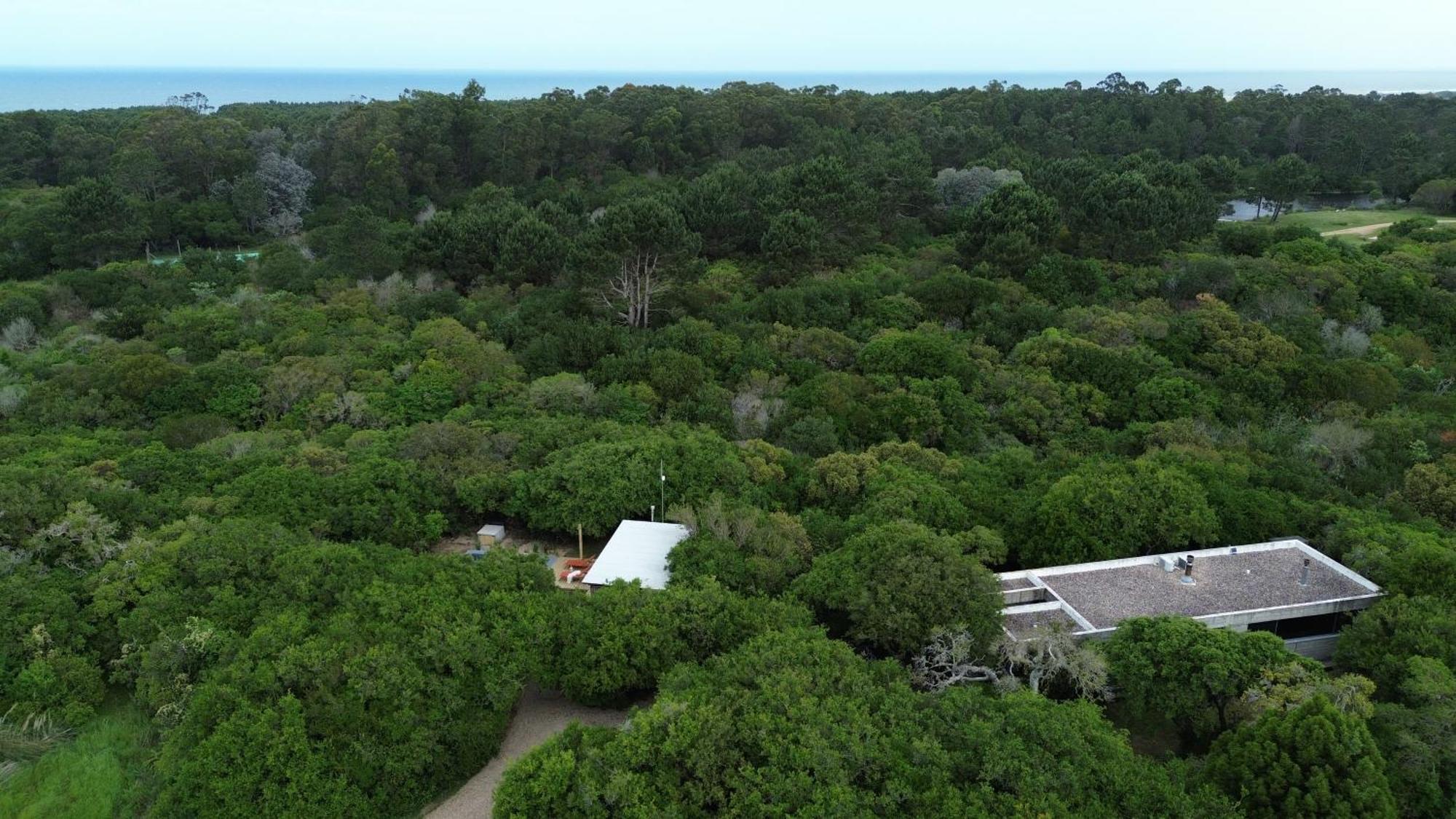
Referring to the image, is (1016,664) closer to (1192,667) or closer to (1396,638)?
(1192,667)

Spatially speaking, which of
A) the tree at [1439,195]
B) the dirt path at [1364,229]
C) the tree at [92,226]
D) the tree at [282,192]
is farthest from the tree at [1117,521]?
the tree at [1439,195]

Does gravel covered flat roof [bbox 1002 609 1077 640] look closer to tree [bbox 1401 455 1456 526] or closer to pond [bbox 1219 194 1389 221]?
tree [bbox 1401 455 1456 526]

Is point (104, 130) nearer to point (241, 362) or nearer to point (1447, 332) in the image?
point (241, 362)

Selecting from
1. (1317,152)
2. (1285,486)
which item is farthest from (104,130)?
(1317,152)

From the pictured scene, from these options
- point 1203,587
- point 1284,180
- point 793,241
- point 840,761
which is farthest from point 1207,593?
point 1284,180

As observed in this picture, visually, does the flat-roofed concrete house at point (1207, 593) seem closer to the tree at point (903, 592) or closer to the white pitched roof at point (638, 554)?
the tree at point (903, 592)

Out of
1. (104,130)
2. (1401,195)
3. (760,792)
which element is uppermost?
(104,130)
